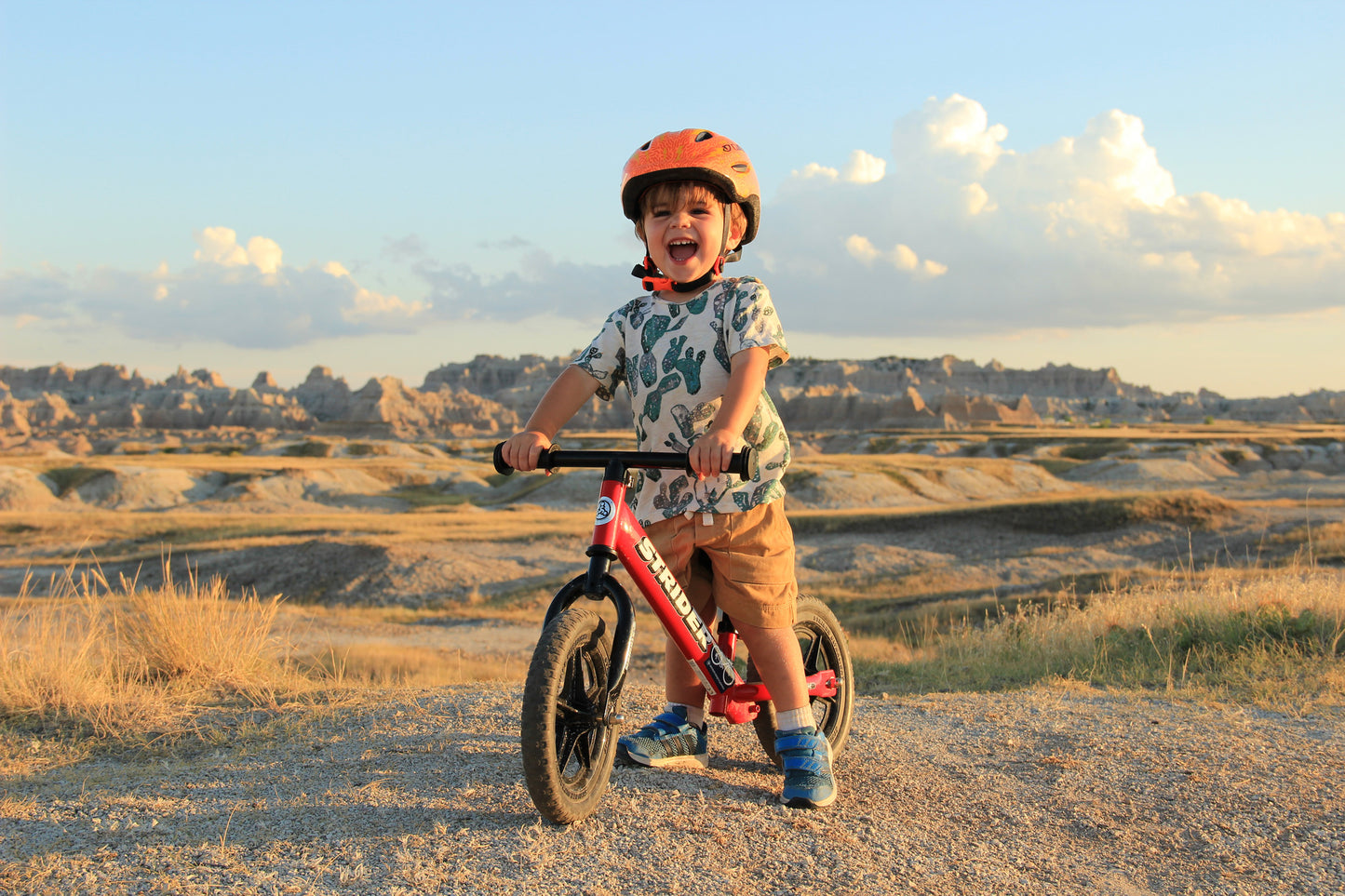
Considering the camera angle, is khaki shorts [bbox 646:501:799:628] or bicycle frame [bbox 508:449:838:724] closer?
bicycle frame [bbox 508:449:838:724]

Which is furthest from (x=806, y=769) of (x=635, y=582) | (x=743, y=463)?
(x=743, y=463)

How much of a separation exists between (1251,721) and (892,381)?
6879 inches

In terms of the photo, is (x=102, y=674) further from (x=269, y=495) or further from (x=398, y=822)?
(x=269, y=495)

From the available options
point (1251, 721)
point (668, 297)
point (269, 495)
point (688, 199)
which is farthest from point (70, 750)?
point (269, 495)

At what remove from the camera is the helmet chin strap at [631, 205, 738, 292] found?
391 cm

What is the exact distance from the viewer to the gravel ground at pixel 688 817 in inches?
123

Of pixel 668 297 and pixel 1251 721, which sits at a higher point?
pixel 668 297

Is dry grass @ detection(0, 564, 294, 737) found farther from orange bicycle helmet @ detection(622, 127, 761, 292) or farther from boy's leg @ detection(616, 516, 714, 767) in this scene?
orange bicycle helmet @ detection(622, 127, 761, 292)

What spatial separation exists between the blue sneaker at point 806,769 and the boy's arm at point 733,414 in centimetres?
130

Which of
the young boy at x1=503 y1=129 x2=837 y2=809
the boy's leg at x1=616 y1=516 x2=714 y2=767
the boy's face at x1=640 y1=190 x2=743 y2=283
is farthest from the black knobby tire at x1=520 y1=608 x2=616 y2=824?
the boy's face at x1=640 y1=190 x2=743 y2=283

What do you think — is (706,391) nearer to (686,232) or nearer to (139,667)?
(686,232)

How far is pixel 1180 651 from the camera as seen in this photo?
7.55m

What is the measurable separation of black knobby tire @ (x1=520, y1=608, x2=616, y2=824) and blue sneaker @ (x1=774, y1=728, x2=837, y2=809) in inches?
28.5

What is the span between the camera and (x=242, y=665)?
5.91 metres
